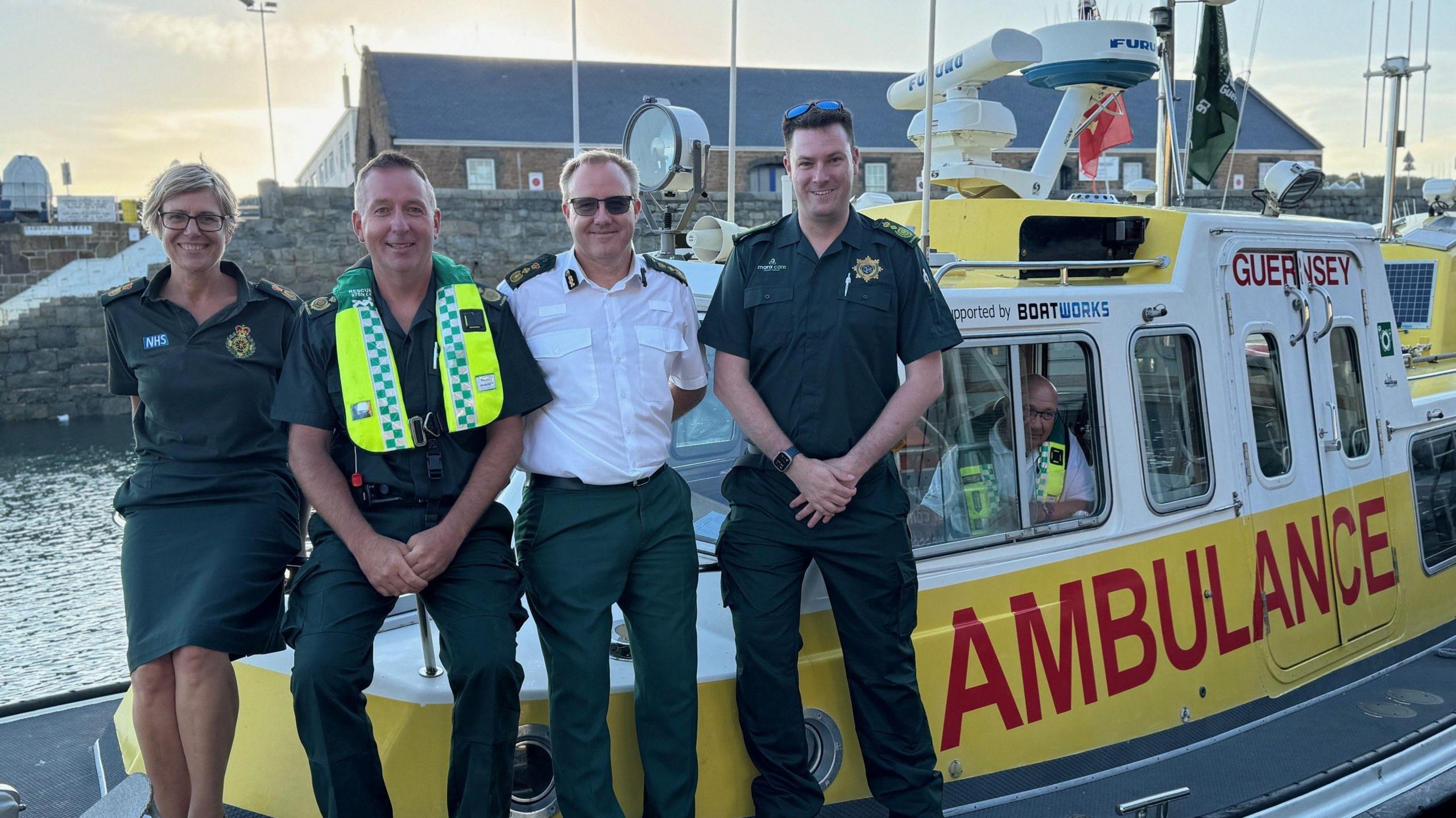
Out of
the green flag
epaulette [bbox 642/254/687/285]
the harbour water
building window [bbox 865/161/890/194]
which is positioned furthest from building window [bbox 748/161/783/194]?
epaulette [bbox 642/254/687/285]

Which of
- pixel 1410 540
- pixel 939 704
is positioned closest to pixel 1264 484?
pixel 1410 540

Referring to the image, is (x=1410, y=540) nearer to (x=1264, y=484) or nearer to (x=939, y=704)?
(x=1264, y=484)

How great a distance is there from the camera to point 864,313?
108 inches

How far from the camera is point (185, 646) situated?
245 cm

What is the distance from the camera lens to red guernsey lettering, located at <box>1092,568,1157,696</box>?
3266 millimetres

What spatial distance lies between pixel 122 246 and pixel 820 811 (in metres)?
25.4

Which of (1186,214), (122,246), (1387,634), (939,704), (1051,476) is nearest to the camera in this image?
(939,704)

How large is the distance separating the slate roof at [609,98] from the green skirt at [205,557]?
102 feet

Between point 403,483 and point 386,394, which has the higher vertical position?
point 386,394

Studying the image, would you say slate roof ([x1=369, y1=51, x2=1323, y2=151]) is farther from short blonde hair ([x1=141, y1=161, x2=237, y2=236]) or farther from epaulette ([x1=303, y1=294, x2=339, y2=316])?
epaulette ([x1=303, y1=294, x2=339, y2=316])

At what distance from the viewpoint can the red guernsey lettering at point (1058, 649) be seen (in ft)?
10.2

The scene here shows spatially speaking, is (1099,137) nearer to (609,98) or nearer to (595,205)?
(595,205)

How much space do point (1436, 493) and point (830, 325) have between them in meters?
3.38

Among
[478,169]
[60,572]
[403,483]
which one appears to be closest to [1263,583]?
[403,483]
